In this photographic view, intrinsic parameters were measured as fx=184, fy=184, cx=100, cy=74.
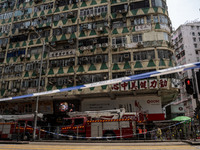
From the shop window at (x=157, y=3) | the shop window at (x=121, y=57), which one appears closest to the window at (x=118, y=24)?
the shop window at (x=121, y=57)

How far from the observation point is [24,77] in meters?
28.8

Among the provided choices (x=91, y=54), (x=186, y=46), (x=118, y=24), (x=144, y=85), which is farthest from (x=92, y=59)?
(x=186, y=46)

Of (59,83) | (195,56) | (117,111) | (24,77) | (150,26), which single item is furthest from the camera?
(195,56)

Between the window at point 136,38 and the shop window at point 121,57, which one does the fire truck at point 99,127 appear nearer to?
the shop window at point 121,57

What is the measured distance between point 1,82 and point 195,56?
5227 cm

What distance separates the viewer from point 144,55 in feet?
78.5

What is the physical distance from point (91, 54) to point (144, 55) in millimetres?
7347

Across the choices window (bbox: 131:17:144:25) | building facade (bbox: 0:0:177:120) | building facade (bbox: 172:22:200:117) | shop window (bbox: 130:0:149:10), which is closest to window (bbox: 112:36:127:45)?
building facade (bbox: 0:0:177:120)

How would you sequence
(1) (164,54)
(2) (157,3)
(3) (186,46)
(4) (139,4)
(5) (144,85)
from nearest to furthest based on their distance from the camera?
(5) (144,85)
(1) (164,54)
(2) (157,3)
(4) (139,4)
(3) (186,46)

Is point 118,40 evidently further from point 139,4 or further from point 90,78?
point 90,78

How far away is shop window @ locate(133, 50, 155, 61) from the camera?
931 inches

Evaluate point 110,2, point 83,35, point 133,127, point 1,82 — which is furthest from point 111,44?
point 1,82

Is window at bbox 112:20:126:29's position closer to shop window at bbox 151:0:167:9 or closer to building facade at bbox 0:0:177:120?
building facade at bbox 0:0:177:120

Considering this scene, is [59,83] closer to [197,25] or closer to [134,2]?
[134,2]
